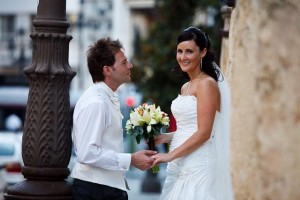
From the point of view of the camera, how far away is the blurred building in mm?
59125

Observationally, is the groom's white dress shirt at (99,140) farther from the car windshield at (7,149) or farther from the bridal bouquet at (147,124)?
the car windshield at (7,149)

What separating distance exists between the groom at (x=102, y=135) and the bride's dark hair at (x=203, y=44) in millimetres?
453

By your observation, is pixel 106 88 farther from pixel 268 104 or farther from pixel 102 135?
pixel 268 104

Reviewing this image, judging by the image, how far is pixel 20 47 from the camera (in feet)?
194

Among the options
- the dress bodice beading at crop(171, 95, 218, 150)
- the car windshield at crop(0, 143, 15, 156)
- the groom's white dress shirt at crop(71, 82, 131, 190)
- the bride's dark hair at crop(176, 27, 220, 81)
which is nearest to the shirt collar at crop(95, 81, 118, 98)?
the groom's white dress shirt at crop(71, 82, 131, 190)

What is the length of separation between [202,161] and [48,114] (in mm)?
1144

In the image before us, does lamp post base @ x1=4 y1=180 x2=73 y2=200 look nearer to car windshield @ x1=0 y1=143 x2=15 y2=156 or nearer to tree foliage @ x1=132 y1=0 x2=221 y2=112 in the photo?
car windshield @ x1=0 y1=143 x2=15 y2=156

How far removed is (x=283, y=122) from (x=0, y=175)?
1475 centimetres

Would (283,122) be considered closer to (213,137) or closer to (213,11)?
(213,137)

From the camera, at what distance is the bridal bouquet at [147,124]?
7180mm

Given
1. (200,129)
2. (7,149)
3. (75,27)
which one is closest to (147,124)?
(200,129)

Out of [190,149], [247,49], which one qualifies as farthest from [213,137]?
[247,49]

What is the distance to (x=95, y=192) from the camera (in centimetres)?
670

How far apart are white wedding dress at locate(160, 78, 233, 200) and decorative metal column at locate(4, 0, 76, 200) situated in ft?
2.58
